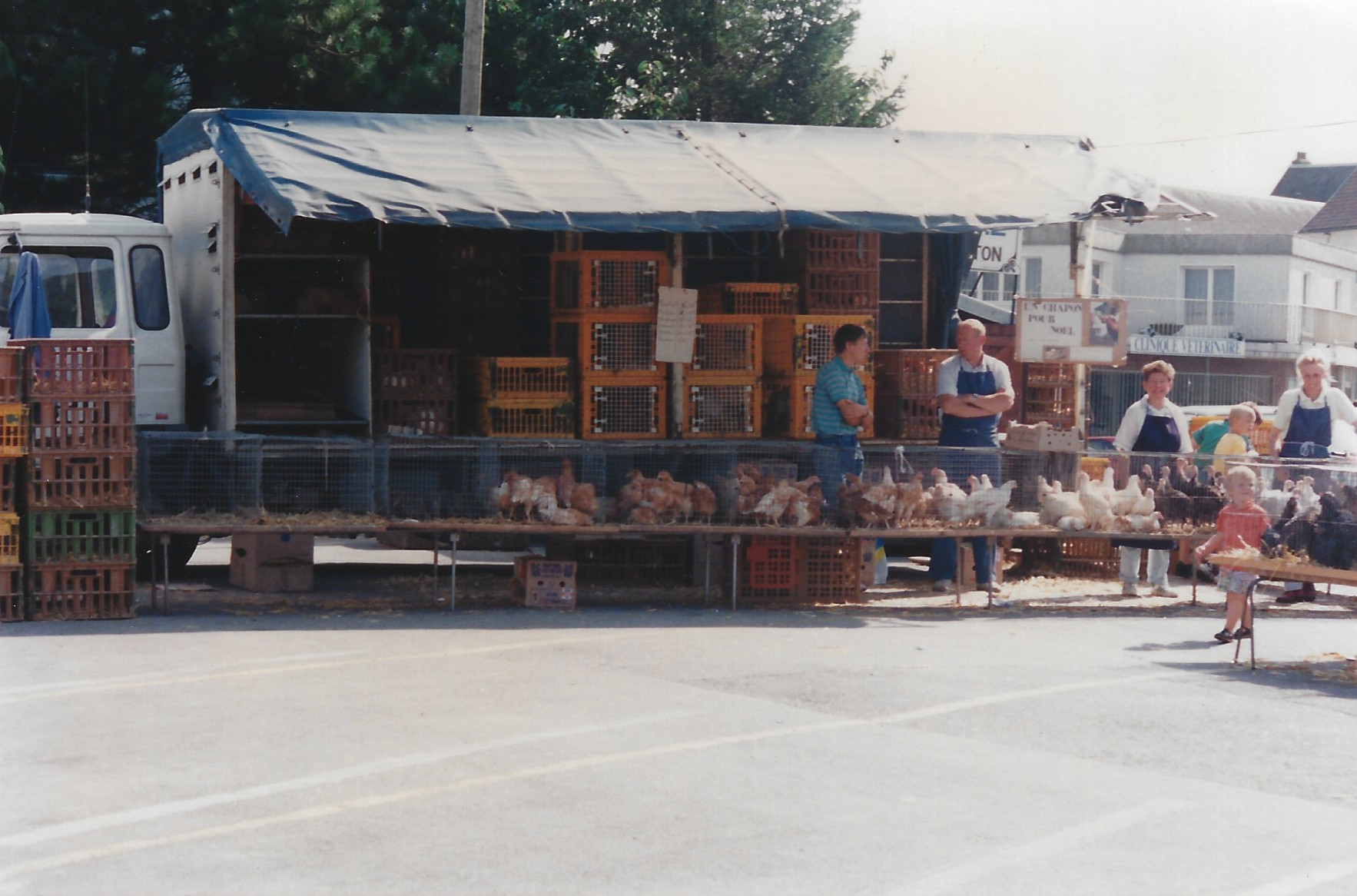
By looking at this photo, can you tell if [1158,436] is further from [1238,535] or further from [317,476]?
[317,476]

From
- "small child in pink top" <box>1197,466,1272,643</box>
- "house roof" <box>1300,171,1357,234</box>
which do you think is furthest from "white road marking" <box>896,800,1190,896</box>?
"house roof" <box>1300,171,1357,234</box>

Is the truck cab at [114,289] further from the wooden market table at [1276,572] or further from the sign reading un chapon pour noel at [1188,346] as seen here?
the sign reading un chapon pour noel at [1188,346]

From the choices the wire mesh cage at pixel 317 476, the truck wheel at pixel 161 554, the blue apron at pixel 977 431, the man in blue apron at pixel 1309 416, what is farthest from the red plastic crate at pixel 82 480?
the man in blue apron at pixel 1309 416

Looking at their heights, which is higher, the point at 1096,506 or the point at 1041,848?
the point at 1096,506

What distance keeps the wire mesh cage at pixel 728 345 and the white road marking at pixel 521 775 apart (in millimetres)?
5150

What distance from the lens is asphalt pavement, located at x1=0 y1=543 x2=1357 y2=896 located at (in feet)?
19.2

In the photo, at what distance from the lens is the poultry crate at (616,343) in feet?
45.1

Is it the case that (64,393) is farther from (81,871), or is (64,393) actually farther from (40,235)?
(81,871)

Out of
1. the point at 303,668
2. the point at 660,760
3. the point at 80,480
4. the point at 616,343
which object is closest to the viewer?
the point at 660,760

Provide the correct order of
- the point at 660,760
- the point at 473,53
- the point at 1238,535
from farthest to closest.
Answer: the point at 473,53 < the point at 1238,535 < the point at 660,760

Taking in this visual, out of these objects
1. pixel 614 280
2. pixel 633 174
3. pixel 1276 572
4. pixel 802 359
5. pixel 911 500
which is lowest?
pixel 1276 572

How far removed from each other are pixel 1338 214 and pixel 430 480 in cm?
4902

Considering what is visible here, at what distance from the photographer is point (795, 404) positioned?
1414 cm


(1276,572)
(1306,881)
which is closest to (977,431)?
(1276,572)
